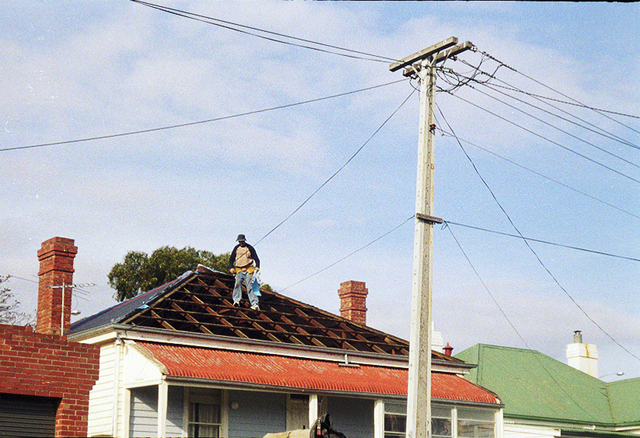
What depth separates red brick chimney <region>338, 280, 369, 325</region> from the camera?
2652cm

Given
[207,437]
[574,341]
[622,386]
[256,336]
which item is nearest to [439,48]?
[256,336]

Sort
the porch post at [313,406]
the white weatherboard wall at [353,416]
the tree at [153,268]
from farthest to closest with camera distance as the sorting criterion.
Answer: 1. the tree at [153,268]
2. the white weatherboard wall at [353,416]
3. the porch post at [313,406]

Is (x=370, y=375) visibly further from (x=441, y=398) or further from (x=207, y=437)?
(x=207, y=437)

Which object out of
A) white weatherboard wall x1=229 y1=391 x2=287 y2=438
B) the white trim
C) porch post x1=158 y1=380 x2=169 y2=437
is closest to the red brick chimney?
the white trim

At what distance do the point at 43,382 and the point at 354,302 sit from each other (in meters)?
11.9

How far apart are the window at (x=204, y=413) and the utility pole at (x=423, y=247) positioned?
5.33m

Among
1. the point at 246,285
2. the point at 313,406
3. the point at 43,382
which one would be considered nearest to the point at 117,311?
the point at 246,285

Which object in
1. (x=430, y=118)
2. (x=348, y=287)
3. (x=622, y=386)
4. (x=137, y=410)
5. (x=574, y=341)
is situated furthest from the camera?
(x=574, y=341)

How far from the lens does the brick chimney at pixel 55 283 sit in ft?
63.1

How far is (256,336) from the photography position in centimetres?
2019

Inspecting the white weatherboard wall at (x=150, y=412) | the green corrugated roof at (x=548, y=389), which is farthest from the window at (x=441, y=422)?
the green corrugated roof at (x=548, y=389)

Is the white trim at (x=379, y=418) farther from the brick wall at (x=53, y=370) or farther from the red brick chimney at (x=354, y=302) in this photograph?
the red brick chimney at (x=354, y=302)

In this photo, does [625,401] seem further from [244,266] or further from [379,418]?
[244,266]

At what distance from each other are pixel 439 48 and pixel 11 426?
11369mm
